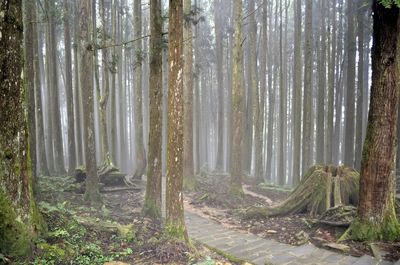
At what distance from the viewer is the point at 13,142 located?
464 cm

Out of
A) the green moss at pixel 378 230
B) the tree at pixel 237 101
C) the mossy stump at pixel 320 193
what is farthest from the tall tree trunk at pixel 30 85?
the green moss at pixel 378 230

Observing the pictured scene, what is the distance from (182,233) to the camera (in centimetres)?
646

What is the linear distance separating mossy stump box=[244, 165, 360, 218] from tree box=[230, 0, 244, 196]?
310 cm

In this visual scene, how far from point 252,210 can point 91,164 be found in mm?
5364

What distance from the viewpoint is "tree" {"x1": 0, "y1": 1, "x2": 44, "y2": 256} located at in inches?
177

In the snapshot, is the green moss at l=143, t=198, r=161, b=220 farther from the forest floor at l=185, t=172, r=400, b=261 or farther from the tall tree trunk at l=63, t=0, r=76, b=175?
the tall tree trunk at l=63, t=0, r=76, b=175

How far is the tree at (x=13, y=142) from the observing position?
4491 mm

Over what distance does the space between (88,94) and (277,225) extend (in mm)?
6998

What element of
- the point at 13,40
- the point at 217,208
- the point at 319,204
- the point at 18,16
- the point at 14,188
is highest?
the point at 18,16

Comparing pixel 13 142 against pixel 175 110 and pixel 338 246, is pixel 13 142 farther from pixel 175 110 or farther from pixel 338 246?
pixel 338 246

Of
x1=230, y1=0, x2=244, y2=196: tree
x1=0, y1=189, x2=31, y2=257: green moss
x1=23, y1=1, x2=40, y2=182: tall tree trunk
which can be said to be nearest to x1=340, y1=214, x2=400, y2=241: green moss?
x1=0, y1=189, x2=31, y2=257: green moss

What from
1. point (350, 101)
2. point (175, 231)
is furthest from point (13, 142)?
point (350, 101)

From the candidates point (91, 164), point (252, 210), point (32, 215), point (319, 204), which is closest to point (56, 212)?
point (32, 215)

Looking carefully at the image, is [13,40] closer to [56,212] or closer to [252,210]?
[56,212]
